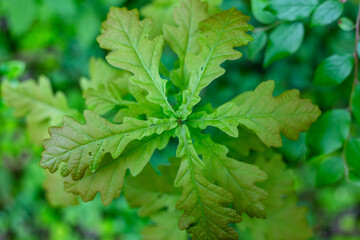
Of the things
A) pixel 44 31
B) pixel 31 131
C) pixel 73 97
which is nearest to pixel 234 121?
pixel 31 131

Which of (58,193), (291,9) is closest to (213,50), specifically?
(291,9)

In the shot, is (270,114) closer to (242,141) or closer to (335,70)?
(242,141)

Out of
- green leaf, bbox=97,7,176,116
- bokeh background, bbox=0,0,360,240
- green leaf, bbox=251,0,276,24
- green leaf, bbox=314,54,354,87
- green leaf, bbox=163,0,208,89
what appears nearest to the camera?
green leaf, bbox=97,7,176,116

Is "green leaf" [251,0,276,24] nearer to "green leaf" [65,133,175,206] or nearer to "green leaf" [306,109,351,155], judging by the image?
"green leaf" [306,109,351,155]

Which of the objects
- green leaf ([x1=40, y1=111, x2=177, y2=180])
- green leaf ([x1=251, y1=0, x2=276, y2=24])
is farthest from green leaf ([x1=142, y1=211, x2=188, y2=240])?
green leaf ([x1=251, y1=0, x2=276, y2=24])

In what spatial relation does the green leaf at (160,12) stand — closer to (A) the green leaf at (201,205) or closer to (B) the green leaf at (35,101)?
(B) the green leaf at (35,101)

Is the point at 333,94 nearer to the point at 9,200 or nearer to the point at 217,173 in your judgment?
the point at 217,173
